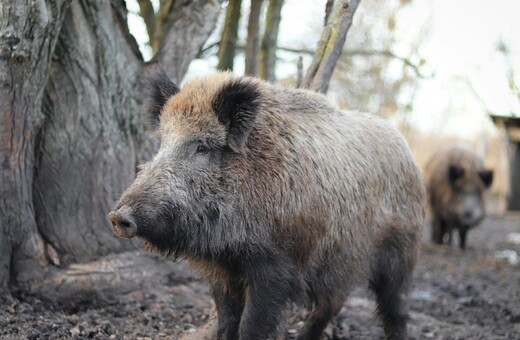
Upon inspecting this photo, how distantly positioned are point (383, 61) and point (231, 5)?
9414 millimetres

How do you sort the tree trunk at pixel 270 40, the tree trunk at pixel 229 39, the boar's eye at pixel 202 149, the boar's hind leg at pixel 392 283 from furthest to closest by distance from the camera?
the tree trunk at pixel 270 40, the tree trunk at pixel 229 39, the boar's hind leg at pixel 392 283, the boar's eye at pixel 202 149

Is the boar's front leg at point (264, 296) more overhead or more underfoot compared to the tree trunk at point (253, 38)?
more underfoot

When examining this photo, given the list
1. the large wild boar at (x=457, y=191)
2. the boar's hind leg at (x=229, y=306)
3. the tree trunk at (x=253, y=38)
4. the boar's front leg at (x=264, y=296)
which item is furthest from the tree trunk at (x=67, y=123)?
the large wild boar at (x=457, y=191)

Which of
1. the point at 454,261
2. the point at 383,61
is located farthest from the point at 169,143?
the point at 383,61

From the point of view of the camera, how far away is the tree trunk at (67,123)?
425cm

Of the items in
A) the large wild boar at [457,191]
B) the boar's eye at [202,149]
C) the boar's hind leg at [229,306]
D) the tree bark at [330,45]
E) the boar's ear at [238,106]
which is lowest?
the boar's hind leg at [229,306]

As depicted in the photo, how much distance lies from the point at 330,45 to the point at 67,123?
2325 mm

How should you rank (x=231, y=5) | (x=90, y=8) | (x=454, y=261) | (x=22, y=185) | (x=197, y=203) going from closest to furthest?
1. (x=197, y=203)
2. (x=22, y=185)
3. (x=90, y=8)
4. (x=231, y=5)
5. (x=454, y=261)

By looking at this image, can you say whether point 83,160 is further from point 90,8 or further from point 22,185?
point 90,8

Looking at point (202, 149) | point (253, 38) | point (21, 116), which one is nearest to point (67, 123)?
point (21, 116)

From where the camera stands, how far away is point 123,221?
3.16m

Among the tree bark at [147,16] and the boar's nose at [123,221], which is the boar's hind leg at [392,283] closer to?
the boar's nose at [123,221]

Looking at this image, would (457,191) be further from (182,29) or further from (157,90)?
(157,90)

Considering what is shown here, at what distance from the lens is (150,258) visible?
544 cm
